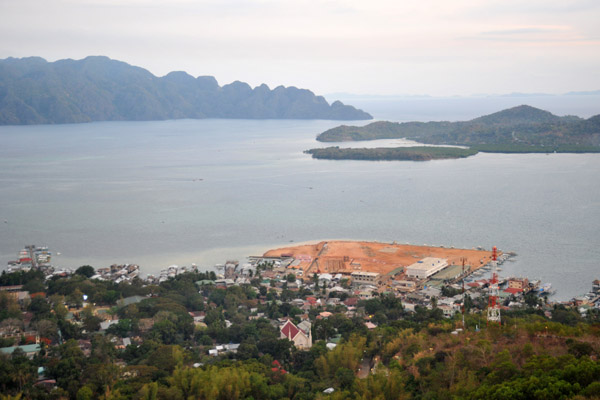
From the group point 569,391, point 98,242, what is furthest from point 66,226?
point 569,391

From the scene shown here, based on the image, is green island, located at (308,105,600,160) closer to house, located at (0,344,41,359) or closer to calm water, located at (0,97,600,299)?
calm water, located at (0,97,600,299)

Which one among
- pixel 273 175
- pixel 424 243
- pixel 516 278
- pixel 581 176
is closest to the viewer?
pixel 516 278

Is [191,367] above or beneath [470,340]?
beneath

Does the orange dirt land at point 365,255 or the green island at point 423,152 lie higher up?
the green island at point 423,152

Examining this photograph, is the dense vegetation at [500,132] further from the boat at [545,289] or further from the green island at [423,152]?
the boat at [545,289]

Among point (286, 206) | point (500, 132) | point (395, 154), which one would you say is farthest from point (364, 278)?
point (500, 132)

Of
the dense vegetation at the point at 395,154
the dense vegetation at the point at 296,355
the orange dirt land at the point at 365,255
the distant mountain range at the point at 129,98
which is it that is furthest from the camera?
the distant mountain range at the point at 129,98

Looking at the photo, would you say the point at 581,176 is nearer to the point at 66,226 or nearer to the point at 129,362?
the point at 66,226

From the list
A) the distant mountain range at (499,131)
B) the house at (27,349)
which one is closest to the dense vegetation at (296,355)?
the house at (27,349)
